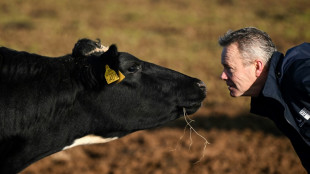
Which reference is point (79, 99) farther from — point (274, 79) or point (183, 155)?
point (183, 155)

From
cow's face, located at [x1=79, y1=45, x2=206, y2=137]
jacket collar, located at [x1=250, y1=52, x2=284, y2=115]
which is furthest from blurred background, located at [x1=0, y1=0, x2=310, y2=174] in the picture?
jacket collar, located at [x1=250, y1=52, x2=284, y2=115]

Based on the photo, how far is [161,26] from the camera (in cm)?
2064

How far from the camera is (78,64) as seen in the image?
364 cm

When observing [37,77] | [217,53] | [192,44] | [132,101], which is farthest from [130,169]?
[192,44]

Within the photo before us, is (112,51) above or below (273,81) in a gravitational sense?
above

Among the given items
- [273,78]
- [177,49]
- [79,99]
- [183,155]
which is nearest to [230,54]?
[273,78]

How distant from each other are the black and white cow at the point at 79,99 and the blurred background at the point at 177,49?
7.56 feet

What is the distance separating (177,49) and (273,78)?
13.3 m

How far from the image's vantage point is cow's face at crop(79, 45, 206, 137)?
3607 mm

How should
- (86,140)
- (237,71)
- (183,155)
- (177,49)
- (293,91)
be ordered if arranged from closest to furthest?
1. (293,91)
2. (86,140)
3. (237,71)
4. (183,155)
5. (177,49)

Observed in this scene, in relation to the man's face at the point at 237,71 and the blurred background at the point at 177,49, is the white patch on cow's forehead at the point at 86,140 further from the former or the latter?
the blurred background at the point at 177,49

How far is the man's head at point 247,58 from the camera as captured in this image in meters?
3.75

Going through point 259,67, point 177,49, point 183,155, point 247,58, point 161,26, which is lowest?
point 183,155

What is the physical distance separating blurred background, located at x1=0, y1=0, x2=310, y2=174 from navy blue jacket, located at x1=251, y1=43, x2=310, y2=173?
2.51 meters
